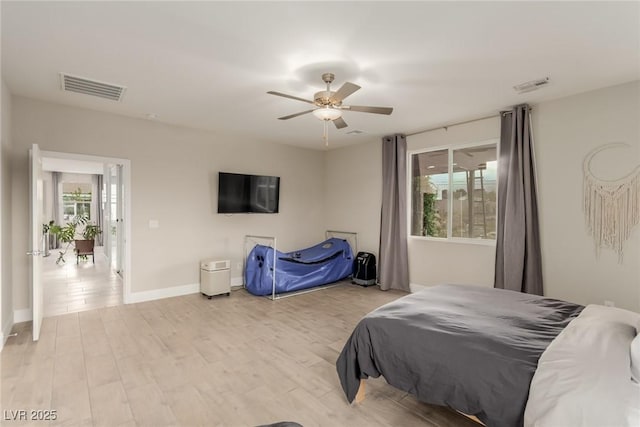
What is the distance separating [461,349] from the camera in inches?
70.1

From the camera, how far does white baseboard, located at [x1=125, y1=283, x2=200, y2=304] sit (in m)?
4.46

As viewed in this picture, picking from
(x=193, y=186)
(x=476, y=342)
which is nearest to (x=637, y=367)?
(x=476, y=342)

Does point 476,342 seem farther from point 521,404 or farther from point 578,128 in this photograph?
point 578,128

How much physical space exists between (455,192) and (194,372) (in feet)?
13.7

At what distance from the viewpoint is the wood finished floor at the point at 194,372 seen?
2.10m

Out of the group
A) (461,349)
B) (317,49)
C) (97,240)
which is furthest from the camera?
(97,240)

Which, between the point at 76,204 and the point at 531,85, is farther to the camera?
the point at 76,204

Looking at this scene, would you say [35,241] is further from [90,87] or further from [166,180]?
[166,180]

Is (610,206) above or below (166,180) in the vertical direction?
below

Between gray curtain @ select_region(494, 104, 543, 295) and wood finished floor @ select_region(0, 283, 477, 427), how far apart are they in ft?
6.66

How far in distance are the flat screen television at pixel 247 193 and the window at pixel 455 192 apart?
8.30ft

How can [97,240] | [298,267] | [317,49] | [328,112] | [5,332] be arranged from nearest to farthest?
[317,49], [328,112], [5,332], [298,267], [97,240]

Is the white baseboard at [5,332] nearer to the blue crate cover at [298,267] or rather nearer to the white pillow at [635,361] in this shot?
the blue crate cover at [298,267]

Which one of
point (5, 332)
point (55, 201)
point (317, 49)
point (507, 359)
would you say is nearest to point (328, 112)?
point (317, 49)
